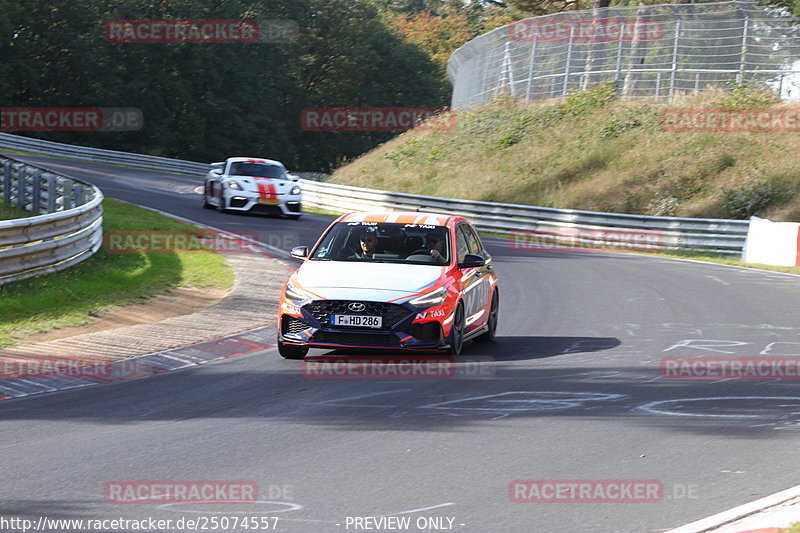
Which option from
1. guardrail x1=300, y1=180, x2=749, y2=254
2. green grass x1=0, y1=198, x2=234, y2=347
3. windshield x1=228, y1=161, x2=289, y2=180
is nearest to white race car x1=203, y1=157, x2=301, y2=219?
windshield x1=228, y1=161, x2=289, y2=180

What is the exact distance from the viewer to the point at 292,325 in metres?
10.9

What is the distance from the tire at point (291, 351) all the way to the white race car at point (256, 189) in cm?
1804

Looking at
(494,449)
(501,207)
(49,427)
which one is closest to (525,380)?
(494,449)

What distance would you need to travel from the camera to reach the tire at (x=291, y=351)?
1122cm

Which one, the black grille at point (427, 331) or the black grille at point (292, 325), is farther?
the black grille at point (292, 325)

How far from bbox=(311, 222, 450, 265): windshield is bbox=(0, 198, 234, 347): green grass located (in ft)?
11.5

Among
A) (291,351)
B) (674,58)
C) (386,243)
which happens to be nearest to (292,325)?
(291,351)

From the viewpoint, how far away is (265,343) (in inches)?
497

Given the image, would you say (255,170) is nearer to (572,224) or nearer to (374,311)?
(572,224)

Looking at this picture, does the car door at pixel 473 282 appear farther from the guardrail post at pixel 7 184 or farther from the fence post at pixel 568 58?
the fence post at pixel 568 58

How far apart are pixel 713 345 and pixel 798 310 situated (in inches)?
168

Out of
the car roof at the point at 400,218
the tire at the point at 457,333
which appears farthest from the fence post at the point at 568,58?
the tire at the point at 457,333

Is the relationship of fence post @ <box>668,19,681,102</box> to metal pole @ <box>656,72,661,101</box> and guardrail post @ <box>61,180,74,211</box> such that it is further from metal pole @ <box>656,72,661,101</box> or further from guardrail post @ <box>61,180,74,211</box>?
guardrail post @ <box>61,180,74,211</box>

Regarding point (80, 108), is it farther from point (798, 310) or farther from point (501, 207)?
point (798, 310)
